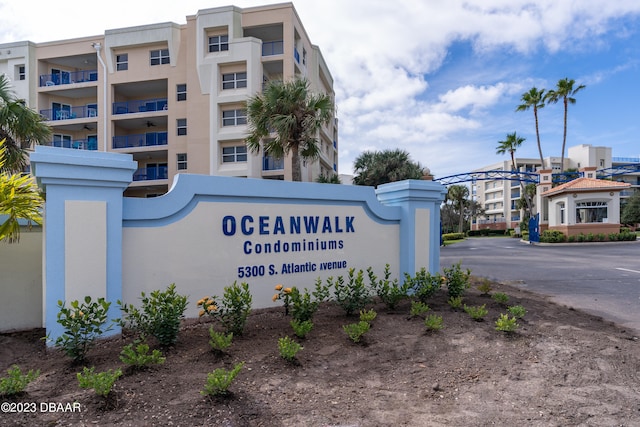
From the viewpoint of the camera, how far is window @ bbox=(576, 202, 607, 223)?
1230 inches

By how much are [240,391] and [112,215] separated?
2933 millimetres

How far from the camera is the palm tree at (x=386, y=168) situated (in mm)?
31344

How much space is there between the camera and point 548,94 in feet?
132

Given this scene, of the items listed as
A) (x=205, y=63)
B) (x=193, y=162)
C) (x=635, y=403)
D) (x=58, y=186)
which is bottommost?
(x=635, y=403)

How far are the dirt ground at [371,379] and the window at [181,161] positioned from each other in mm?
26384

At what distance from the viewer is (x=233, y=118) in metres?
28.9

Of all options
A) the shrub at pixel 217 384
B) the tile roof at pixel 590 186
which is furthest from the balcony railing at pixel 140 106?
the tile roof at pixel 590 186

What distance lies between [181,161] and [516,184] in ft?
245

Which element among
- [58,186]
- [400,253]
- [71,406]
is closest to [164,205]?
[58,186]

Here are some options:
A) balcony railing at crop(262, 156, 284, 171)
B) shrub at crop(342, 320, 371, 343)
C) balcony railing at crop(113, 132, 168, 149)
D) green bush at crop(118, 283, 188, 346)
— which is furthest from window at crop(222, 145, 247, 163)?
shrub at crop(342, 320, 371, 343)

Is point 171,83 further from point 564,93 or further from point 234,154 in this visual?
point 564,93

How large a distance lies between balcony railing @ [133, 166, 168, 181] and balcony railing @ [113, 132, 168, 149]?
1.98 m

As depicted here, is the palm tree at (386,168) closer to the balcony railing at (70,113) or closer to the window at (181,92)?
the window at (181,92)

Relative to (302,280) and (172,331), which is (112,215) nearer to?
(172,331)
